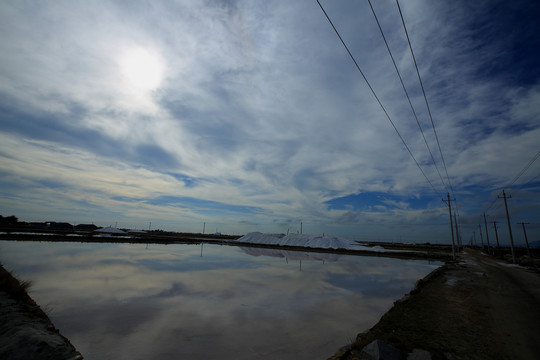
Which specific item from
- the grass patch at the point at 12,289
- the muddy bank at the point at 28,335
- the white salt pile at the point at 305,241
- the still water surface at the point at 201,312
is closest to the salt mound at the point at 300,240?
the white salt pile at the point at 305,241

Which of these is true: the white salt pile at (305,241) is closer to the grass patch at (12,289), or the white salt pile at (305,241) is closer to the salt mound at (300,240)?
the salt mound at (300,240)

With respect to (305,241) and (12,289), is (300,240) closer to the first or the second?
(305,241)

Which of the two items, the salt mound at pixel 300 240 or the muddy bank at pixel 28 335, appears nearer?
the muddy bank at pixel 28 335

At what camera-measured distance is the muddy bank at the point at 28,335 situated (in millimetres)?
5297

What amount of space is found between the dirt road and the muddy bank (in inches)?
253

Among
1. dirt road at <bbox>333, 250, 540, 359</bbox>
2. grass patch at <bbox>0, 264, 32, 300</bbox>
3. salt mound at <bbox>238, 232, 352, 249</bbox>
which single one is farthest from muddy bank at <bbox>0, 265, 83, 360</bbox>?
salt mound at <bbox>238, 232, 352, 249</bbox>

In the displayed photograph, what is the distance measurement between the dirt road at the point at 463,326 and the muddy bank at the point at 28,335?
6427mm

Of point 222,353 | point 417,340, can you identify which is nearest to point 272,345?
point 222,353

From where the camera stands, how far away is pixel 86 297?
978 centimetres

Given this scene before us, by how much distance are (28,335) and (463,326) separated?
1219 centimetres

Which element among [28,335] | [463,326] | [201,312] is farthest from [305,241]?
[28,335]

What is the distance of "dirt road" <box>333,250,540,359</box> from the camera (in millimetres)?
5785

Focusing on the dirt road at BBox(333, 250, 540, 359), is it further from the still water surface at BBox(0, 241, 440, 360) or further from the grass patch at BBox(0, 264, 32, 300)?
the grass patch at BBox(0, 264, 32, 300)

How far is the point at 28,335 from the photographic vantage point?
578 cm
